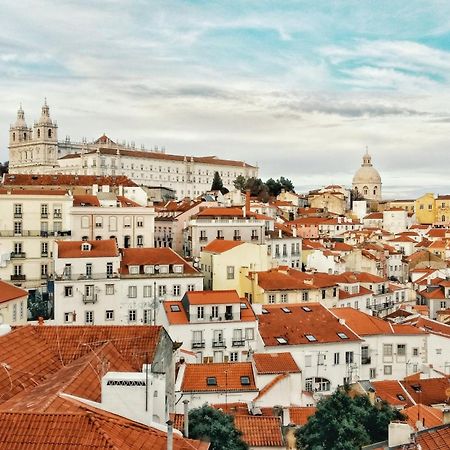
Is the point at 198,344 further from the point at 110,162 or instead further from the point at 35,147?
the point at 35,147

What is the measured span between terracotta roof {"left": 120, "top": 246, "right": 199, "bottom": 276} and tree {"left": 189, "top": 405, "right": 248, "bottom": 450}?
26.6m

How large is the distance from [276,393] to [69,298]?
59.3 ft

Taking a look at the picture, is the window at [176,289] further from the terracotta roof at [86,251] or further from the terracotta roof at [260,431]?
the terracotta roof at [260,431]

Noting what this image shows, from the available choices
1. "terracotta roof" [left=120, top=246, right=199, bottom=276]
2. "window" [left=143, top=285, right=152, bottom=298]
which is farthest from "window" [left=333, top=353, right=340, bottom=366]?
"window" [left=143, top=285, right=152, bottom=298]

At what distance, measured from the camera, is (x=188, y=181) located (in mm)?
147125

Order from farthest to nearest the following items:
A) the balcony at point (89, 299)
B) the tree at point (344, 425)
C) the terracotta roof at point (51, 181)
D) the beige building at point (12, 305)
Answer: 1. the terracotta roof at point (51, 181)
2. the balcony at point (89, 299)
3. the beige building at point (12, 305)
4. the tree at point (344, 425)

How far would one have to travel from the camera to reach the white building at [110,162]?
13125 cm

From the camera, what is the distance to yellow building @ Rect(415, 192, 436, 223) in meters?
136

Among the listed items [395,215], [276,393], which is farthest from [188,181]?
[276,393]

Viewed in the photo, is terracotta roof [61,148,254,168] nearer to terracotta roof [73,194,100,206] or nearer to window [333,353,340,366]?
terracotta roof [73,194,100,206]

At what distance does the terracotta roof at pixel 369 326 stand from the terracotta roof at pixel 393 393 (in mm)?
6155

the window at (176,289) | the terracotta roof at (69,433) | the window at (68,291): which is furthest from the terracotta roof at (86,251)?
the terracotta roof at (69,433)

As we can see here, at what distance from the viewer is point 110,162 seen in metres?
130

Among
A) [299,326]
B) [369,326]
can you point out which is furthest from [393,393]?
[369,326]
